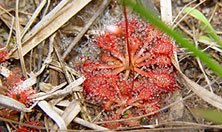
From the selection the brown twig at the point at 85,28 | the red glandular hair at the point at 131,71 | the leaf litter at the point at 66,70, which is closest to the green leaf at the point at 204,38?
the leaf litter at the point at 66,70

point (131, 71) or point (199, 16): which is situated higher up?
point (199, 16)

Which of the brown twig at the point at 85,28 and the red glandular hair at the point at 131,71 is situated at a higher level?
the brown twig at the point at 85,28

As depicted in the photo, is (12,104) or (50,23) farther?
(50,23)

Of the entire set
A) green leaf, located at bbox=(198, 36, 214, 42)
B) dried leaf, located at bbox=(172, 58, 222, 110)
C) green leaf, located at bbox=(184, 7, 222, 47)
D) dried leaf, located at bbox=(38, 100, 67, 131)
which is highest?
green leaf, located at bbox=(184, 7, 222, 47)

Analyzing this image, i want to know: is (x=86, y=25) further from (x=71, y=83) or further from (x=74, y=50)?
(x=71, y=83)

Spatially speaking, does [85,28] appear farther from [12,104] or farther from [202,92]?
[202,92]

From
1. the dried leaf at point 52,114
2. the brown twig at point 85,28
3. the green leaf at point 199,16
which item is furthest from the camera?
the brown twig at point 85,28

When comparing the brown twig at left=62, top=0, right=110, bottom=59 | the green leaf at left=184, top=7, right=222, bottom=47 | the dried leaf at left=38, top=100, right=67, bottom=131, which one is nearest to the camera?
the dried leaf at left=38, top=100, right=67, bottom=131

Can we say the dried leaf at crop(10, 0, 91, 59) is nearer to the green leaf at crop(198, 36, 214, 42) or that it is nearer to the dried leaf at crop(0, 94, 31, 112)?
the dried leaf at crop(0, 94, 31, 112)

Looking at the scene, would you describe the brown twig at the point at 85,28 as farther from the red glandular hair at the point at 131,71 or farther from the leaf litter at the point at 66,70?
the red glandular hair at the point at 131,71

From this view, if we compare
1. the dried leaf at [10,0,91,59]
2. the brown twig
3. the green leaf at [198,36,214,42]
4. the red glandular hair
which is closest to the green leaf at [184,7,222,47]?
the green leaf at [198,36,214,42]

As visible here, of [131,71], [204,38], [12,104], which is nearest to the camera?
[12,104]

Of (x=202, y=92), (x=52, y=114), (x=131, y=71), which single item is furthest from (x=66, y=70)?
(x=202, y=92)
